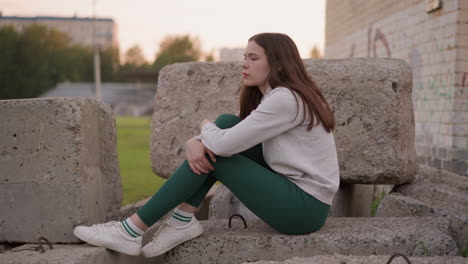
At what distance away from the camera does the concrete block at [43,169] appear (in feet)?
8.61

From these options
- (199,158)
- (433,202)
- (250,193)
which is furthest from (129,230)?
(433,202)

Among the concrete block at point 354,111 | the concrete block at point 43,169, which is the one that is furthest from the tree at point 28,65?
the concrete block at point 43,169

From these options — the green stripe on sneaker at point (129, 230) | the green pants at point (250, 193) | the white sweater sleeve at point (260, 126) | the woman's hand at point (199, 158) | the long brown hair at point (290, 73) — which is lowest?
the green stripe on sneaker at point (129, 230)

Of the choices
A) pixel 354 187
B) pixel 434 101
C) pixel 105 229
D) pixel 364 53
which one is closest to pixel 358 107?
pixel 354 187

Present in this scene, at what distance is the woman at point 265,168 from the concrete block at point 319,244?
0.23 ft

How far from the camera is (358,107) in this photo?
137 inches

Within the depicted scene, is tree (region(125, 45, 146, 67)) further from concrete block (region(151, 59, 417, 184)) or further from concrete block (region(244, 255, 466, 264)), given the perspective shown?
concrete block (region(244, 255, 466, 264))

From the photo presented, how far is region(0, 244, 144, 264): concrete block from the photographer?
2289mm

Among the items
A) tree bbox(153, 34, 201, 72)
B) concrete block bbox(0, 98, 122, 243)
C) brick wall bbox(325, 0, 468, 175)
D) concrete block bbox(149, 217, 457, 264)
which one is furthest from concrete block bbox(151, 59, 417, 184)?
tree bbox(153, 34, 201, 72)

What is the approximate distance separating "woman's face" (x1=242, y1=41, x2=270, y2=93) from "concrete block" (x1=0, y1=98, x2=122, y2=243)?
2.82 feet

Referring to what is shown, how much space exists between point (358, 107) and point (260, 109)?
1200mm

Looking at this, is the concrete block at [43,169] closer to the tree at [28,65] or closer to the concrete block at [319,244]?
the concrete block at [319,244]

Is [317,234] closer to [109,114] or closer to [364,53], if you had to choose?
[109,114]

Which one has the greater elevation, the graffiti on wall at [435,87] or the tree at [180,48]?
the tree at [180,48]
